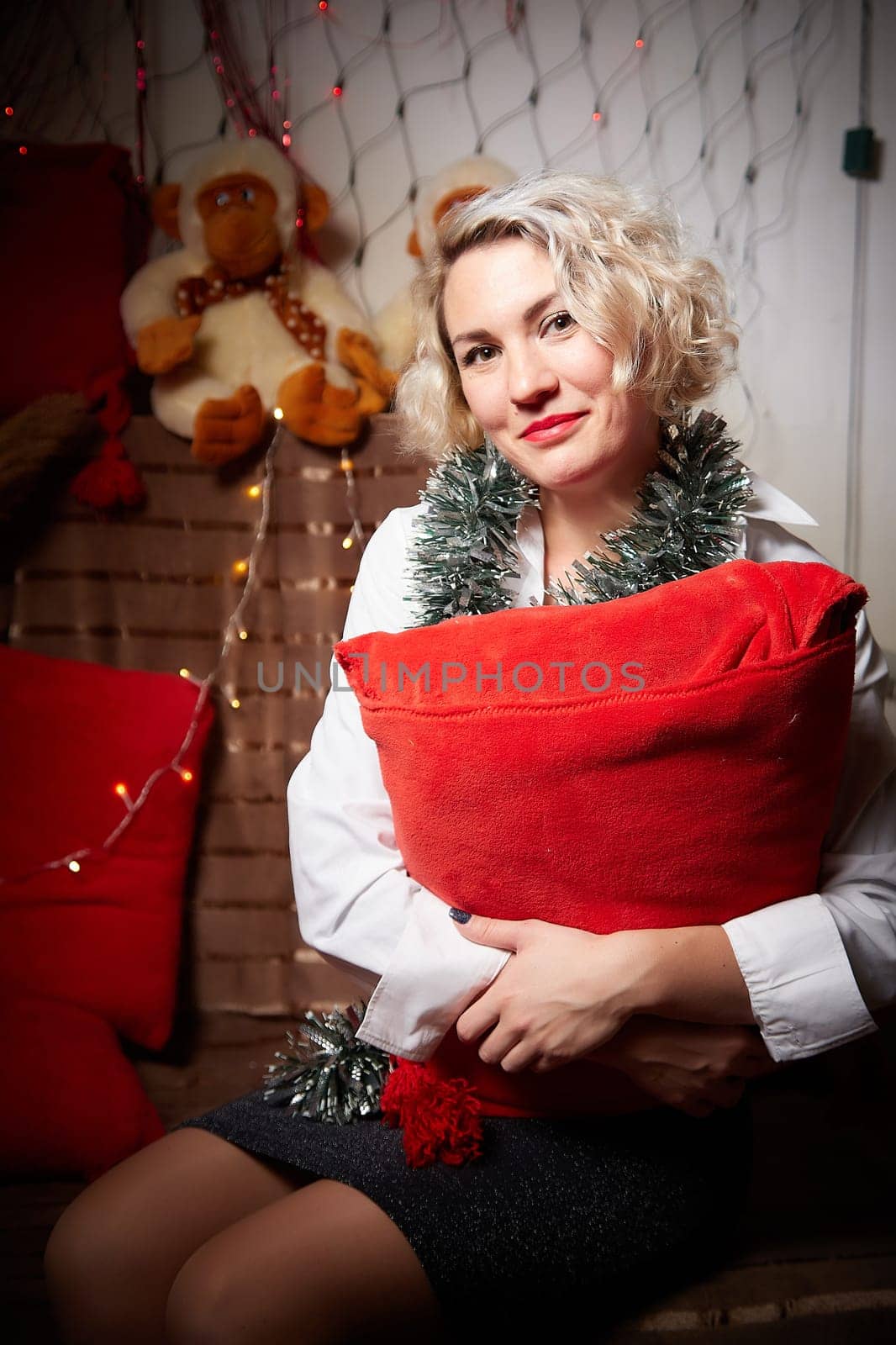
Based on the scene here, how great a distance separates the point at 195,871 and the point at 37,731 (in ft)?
0.94

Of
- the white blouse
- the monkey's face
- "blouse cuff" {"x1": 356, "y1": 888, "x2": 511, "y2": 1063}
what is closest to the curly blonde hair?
the white blouse

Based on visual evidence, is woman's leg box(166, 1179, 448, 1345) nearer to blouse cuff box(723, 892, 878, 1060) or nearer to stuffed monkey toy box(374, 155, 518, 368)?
blouse cuff box(723, 892, 878, 1060)

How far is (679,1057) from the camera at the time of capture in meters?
0.81

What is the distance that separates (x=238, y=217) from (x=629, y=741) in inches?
37.7

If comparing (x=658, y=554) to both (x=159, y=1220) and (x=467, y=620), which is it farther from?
(x=159, y=1220)

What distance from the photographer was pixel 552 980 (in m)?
0.77

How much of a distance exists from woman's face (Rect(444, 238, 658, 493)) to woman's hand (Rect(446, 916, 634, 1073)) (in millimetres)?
402

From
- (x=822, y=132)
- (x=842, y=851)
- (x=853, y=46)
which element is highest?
(x=853, y=46)

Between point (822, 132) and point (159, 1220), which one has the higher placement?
point (822, 132)

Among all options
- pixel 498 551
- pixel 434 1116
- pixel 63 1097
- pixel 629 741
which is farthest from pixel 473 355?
pixel 63 1097

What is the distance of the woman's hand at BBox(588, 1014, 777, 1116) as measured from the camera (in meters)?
0.81

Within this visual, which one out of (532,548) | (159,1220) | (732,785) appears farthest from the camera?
(532,548)

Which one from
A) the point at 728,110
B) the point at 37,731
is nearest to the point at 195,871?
the point at 37,731

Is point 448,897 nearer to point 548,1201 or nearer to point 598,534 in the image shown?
point 548,1201
